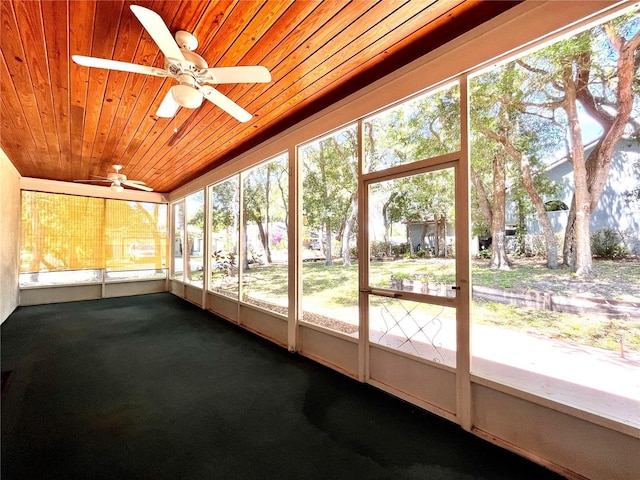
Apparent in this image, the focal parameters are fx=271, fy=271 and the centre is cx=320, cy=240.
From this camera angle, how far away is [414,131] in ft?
8.00

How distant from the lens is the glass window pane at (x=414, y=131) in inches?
86.3

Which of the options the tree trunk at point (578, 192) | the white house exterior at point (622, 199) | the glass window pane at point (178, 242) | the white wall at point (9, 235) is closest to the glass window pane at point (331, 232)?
the tree trunk at point (578, 192)

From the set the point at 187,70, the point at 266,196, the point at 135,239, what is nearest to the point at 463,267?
the point at 187,70

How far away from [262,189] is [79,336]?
3502mm

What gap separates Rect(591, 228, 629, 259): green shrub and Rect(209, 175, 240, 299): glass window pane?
14.3 feet

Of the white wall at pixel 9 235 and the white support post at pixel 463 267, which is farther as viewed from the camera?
the white wall at pixel 9 235

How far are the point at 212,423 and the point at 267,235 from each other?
273cm

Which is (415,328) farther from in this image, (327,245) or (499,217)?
(327,245)

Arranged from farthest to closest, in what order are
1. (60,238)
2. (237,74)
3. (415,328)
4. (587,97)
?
(60,238) → (415,328) → (237,74) → (587,97)

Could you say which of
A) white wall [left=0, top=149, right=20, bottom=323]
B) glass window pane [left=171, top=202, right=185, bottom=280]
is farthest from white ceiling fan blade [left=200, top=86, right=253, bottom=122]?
glass window pane [left=171, top=202, right=185, bottom=280]

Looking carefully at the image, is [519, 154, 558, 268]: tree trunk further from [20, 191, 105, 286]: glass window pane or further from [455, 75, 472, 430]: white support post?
[20, 191, 105, 286]: glass window pane

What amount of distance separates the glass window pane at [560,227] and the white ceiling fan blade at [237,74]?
61.0 inches

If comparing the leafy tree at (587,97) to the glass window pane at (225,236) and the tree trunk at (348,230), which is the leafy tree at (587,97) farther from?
the glass window pane at (225,236)

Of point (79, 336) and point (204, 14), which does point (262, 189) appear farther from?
point (79, 336)
